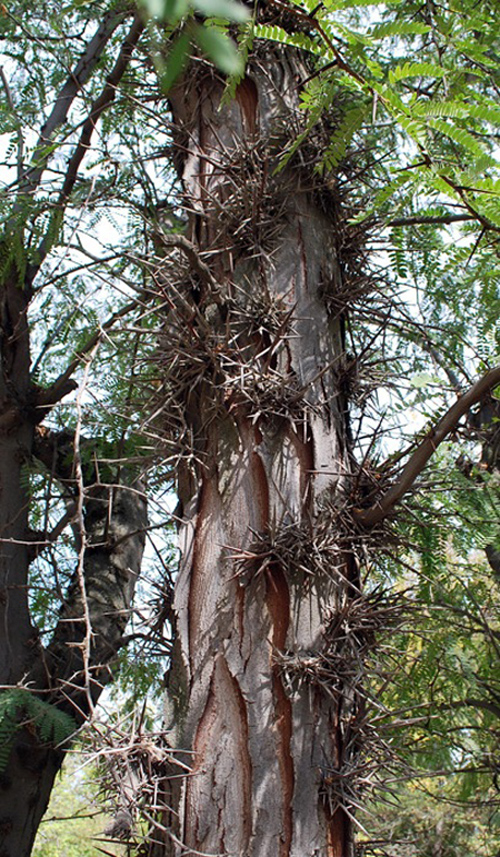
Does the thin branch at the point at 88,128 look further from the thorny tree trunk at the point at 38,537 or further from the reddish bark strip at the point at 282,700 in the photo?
the reddish bark strip at the point at 282,700

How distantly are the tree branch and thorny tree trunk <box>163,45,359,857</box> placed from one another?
92 millimetres

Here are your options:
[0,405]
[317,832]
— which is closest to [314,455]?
[317,832]

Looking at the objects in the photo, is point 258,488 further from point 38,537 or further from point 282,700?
point 38,537

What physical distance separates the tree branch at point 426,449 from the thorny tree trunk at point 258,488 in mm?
92

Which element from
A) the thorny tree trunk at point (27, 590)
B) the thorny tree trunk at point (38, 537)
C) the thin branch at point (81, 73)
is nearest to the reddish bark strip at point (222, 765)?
the thorny tree trunk at point (38, 537)

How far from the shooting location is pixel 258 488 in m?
1.70

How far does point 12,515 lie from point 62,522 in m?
0.25

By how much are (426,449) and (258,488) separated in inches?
14.5

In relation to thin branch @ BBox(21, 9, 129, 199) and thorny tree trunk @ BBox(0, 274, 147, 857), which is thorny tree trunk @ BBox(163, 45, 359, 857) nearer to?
thorny tree trunk @ BBox(0, 274, 147, 857)

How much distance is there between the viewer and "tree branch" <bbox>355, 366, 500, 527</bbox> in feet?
4.91

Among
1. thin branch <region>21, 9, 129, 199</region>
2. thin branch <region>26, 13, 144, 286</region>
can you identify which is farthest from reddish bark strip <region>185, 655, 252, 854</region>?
thin branch <region>21, 9, 129, 199</region>

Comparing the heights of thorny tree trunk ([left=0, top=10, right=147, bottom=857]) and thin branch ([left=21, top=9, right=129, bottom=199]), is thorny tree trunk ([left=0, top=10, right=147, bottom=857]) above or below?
below

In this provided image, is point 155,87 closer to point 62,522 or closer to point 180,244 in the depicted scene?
point 180,244

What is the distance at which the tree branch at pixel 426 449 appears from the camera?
1498mm
